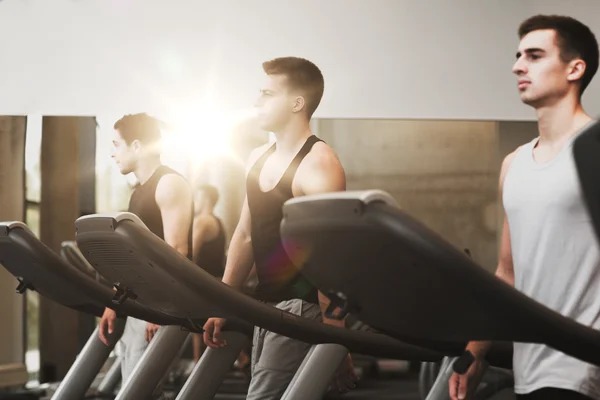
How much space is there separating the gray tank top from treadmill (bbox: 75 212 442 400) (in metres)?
0.26

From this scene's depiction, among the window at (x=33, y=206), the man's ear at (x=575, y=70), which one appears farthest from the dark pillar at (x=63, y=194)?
the man's ear at (x=575, y=70)

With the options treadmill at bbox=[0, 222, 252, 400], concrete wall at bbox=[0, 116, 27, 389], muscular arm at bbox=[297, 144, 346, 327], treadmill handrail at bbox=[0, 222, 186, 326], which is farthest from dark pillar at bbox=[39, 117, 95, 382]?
muscular arm at bbox=[297, 144, 346, 327]

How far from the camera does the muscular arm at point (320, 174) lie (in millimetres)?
2729

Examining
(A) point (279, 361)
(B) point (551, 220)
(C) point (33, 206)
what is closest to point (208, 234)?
(C) point (33, 206)

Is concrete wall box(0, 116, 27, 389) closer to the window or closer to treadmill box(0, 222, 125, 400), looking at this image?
the window

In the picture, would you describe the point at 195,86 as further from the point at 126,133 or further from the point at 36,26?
the point at 36,26

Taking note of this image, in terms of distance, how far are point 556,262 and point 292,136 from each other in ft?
4.25

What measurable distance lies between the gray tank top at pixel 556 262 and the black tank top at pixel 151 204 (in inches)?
72.3

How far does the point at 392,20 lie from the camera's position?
14.9 ft

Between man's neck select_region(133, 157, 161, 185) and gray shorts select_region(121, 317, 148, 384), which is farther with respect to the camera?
man's neck select_region(133, 157, 161, 185)

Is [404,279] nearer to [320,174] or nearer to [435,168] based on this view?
[320,174]

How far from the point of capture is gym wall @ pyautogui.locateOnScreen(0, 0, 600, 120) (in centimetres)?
447

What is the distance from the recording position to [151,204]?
356 centimetres

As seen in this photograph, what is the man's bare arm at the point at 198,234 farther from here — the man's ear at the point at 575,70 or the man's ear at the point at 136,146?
the man's ear at the point at 575,70
